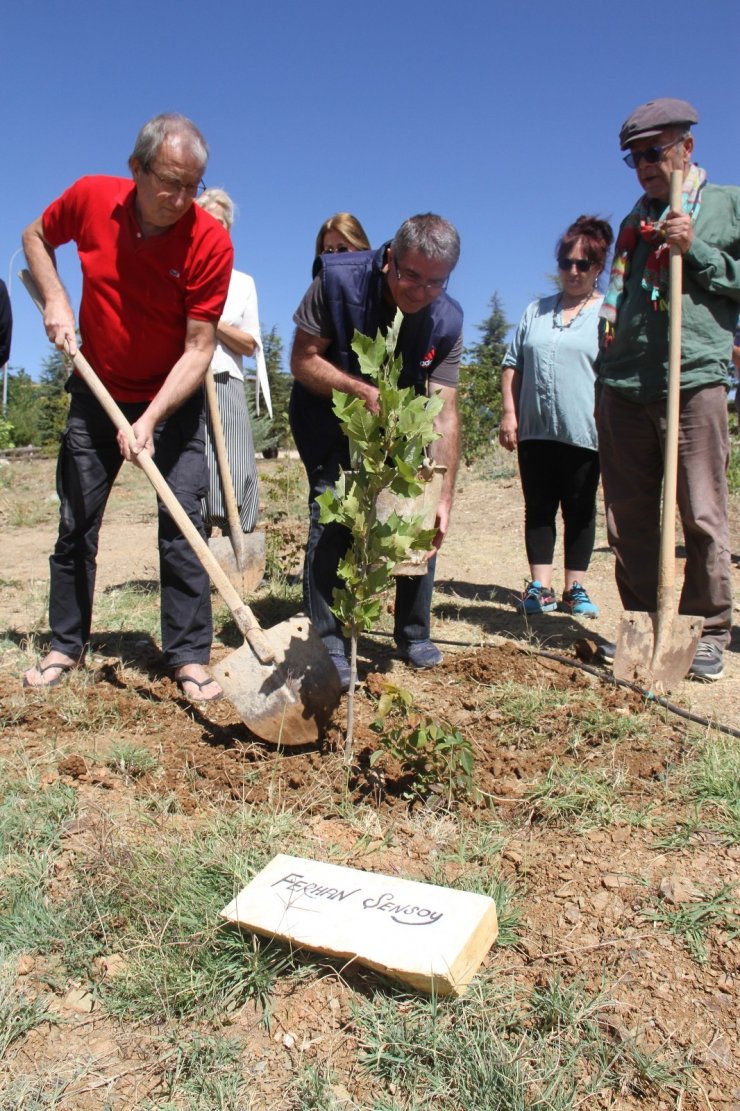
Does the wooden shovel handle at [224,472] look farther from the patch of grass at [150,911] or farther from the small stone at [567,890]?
the small stone at [567,890]

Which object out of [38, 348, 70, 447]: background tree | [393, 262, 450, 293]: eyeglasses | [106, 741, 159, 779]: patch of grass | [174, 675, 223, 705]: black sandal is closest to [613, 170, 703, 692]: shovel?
[393, 262, 450, 293]: eyeglasses

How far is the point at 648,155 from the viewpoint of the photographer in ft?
11.7

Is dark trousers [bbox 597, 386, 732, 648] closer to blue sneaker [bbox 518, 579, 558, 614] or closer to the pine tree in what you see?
blue sneaker [bbox 518, 579, 558, 614]

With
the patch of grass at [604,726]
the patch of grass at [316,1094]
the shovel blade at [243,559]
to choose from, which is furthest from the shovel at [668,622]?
the shovel blade at [243,559]

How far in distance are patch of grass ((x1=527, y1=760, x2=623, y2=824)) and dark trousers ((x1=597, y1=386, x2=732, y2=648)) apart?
132 cm

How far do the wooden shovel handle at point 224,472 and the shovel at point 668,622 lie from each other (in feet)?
7.28

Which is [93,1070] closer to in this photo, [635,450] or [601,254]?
[635,450]

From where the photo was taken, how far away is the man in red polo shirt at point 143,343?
317 centimetres

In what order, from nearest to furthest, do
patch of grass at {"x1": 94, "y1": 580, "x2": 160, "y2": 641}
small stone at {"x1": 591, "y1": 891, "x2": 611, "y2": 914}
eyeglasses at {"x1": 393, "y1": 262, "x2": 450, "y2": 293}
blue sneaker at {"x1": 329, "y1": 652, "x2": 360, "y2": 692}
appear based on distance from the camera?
small stone at {"x1": 591, "y1": 891, "x2": 611, "y2": 914}, eyeglasses at {"x1": 393, "y1": 262, "x2": 450, "y2": 293}, blue sneaker at {"x1": 329, "y1": 652, "x2": 360, "y2": 692}, patch of grass at {"x1": 94, "y1": 580, "x2": 160, "y2": 641}

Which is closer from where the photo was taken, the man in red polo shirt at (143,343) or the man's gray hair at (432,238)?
the man's gray hair at (432,238)

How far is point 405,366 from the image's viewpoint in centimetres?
357

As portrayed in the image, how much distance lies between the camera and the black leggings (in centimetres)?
488

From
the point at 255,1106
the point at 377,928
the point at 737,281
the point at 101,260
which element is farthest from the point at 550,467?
the point at 255,1106

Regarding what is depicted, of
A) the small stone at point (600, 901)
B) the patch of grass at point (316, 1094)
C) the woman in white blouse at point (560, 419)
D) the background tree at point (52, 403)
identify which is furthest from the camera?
the background tree at point (52, 403)
